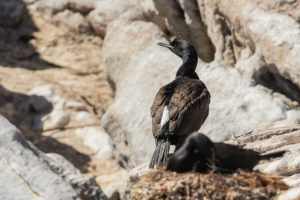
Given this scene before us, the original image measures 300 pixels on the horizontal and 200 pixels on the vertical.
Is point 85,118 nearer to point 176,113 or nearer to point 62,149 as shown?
point 62,149

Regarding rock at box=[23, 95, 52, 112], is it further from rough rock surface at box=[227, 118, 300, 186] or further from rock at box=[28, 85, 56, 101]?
rough rock surface at box=[227, 118, 300, 186]

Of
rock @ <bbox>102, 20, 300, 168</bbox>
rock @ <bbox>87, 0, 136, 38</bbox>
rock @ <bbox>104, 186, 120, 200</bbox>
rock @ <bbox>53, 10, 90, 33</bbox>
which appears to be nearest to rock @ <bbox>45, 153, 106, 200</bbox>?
rock @ <bbox>102, 20, 300, 168</bbox>

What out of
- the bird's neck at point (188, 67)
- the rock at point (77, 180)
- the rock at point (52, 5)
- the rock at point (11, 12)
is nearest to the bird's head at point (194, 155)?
the bird's neck at point (188, 67)

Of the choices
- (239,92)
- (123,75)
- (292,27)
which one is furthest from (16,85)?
(292,27)

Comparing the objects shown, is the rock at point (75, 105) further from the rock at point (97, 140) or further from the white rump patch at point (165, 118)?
the white rump patch at point (165, 118)

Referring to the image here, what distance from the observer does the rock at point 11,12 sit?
15422 millimetres

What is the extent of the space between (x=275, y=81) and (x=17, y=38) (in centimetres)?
820

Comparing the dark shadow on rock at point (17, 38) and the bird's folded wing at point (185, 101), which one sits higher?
the bird's folded wing at point (185, 101)

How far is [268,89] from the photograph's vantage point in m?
8.59

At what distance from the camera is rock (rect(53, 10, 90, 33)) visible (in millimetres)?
15156

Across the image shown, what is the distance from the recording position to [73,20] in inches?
603

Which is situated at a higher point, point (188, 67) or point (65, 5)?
point (188, 67)

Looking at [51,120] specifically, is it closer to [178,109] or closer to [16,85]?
[16,85]

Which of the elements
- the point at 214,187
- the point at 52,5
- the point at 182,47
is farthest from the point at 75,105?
the point at 214,187
